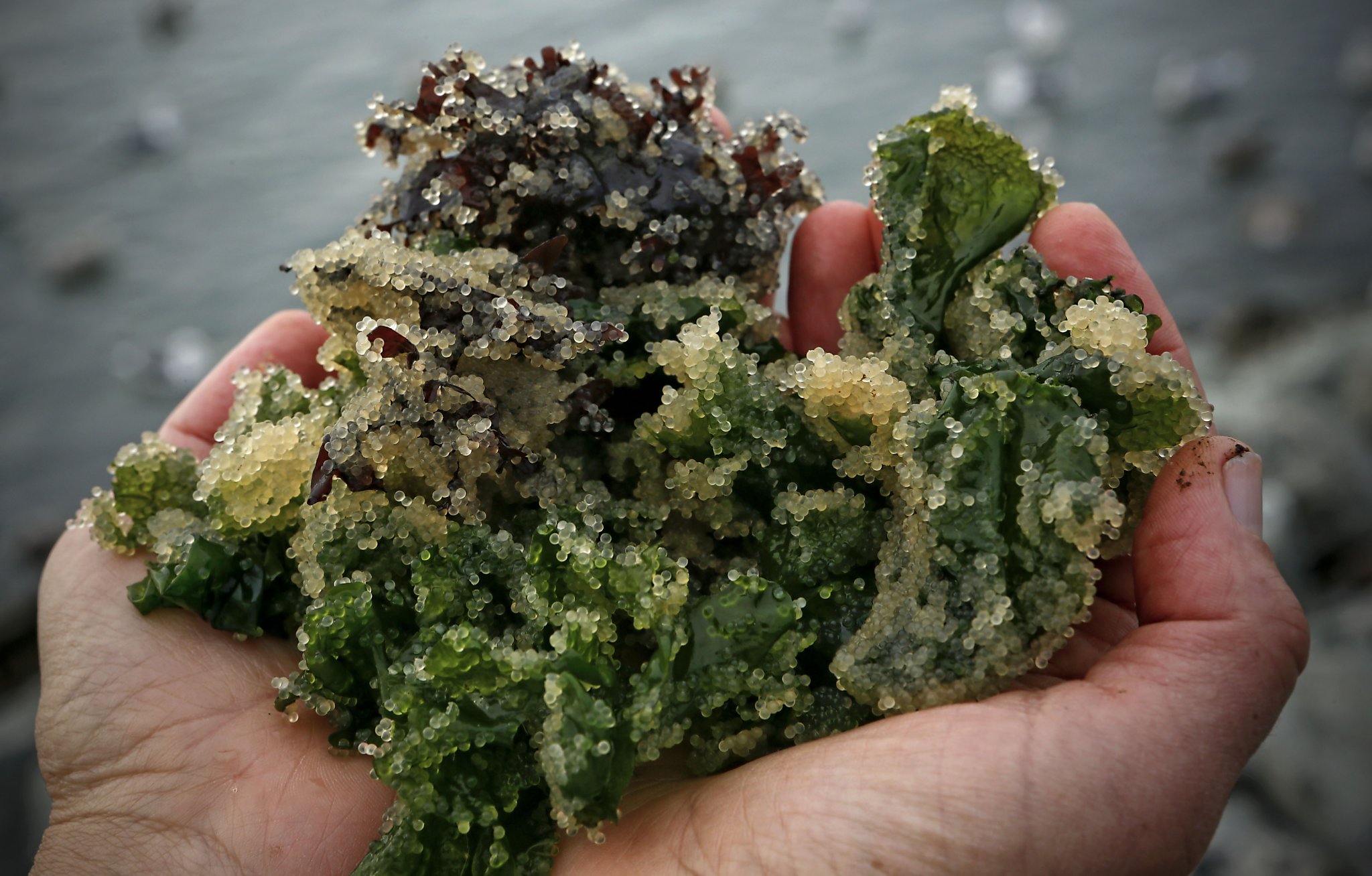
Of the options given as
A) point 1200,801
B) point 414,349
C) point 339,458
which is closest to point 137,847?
point 339,458

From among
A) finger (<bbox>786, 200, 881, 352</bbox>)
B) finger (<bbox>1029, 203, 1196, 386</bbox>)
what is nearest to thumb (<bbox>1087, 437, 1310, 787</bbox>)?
finger (<bbox>1029, 203, 1196, 386</bbox>)

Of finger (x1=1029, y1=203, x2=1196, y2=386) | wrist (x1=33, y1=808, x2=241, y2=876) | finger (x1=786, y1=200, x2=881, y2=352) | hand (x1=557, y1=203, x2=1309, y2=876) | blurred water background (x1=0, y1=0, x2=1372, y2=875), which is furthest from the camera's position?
blurred water background (x1=0, y1=0, x2=1372, y2=875)

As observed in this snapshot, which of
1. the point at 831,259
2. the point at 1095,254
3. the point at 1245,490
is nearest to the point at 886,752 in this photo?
the point at 1245,490

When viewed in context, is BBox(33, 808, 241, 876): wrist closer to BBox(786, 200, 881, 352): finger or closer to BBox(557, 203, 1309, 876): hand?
BBox(557, 203, 1309, 876): hand

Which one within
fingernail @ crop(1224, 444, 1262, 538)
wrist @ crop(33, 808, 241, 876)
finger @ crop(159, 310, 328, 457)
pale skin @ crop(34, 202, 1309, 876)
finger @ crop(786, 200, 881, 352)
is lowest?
wrist @ crop(33, 808, 241, 876)

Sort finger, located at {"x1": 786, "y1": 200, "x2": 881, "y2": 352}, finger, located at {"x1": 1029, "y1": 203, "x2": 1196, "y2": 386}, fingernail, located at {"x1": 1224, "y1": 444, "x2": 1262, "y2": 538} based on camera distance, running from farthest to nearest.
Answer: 1. finger, located at {"x1": 786, "y1": 200, "x2": 881, "y2": 352}
2. finger, located at {"x1": 1029, "y1": 203, "x2": 1196, "y2": 386}
3. fingernail, located at {"x1": 1224, "y1": 444, "x2": 1262, "y2": 538}

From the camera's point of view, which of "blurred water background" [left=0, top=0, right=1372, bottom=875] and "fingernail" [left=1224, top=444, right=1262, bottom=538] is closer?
"fingernail" [left=1224, top=444, right=1262, bottom=538]

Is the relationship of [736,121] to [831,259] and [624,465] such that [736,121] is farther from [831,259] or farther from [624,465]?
[624,465]

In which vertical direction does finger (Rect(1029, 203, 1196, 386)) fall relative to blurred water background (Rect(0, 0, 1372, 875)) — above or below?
below
